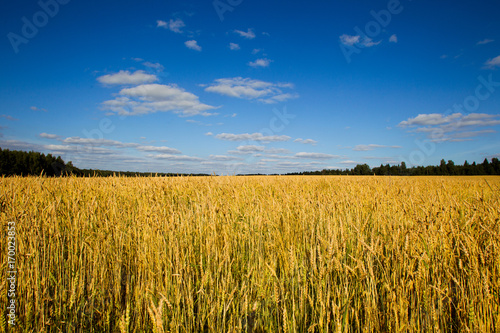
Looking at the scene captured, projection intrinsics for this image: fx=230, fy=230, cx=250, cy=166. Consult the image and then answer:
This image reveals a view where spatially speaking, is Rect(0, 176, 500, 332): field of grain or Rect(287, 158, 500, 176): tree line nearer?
Rect(0, 176, 500, 332): field of grain

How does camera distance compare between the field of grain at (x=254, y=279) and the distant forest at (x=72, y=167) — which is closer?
the field of grain at (x=254, y=279)

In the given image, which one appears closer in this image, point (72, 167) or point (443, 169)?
point (72, 167)

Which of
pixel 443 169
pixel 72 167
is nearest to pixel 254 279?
pixel 72 167

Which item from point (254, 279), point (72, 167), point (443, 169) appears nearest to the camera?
point (254, 279)

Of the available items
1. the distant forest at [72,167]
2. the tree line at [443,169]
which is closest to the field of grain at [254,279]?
the distant forest at [72,167]

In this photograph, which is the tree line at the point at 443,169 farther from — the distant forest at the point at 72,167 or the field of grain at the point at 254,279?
the field of grain at the point at 254,279

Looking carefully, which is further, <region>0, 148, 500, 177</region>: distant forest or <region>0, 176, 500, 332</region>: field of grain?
<region>0, 148, 500, 177</region>: distant forest

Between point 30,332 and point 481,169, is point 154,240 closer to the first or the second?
point 30,332

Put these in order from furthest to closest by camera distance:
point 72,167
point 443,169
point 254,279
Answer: point 443,169
point 72,167
point 254,279

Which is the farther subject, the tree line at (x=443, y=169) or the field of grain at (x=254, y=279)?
the tree line at (x=443, y=169)

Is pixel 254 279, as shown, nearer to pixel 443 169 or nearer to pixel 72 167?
pixel 72 167

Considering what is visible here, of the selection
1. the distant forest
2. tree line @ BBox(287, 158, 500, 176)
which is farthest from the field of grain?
tree line @ BBox(287, 158, 500, 176)

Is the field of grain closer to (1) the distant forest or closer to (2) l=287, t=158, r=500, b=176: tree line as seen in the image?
(1) the distant forest

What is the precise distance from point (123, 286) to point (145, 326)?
1060 mm
